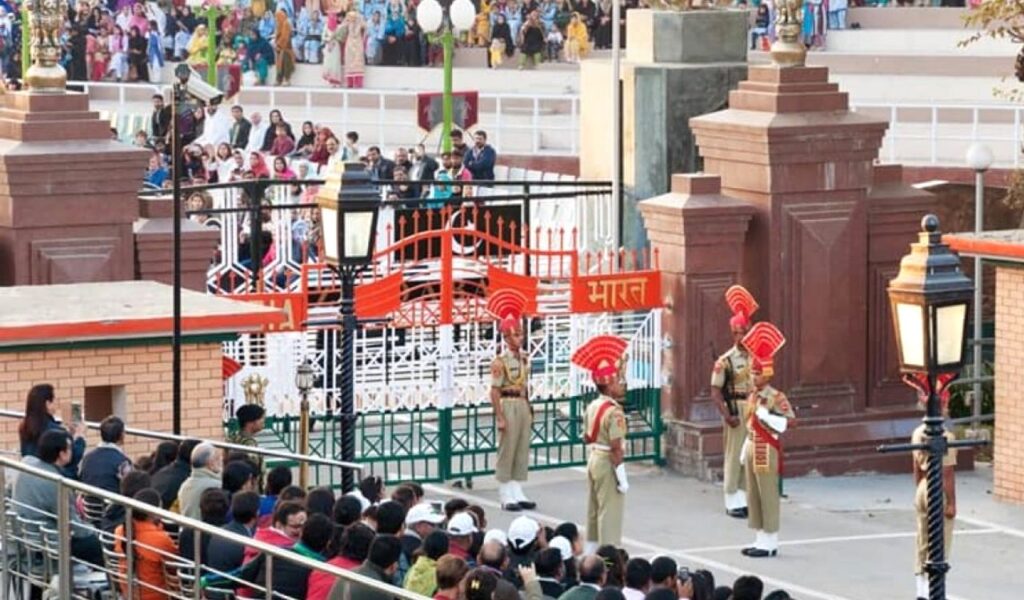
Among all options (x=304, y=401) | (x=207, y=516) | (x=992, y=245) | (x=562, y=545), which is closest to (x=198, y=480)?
(x=207, y=516)

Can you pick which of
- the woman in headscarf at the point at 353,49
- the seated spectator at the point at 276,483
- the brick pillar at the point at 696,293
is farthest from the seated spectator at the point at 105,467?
the woman in headscarf at the point at 353,49

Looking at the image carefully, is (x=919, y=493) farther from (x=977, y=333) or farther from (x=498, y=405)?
(x=977, y=333)

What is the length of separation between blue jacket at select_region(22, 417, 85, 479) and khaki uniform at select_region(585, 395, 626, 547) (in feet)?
15.6

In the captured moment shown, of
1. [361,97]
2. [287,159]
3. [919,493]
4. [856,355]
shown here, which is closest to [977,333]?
[856,355]

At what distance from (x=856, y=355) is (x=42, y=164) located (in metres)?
6.94

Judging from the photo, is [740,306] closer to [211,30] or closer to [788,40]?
[788,40]

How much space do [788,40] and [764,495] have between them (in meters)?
4.81

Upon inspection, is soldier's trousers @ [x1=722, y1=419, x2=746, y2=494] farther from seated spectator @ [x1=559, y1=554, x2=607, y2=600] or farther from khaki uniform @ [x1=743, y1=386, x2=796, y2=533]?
seated spectator @ [x1=559, y1=554, x2=607, y2=600]

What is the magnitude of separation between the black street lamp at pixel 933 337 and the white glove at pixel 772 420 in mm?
7158

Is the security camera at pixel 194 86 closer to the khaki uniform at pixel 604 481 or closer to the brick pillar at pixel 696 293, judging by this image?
the khaki uniform at pixel 604 481

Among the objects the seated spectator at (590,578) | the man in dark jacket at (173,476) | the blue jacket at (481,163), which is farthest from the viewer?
the blue jacket at (481,163)

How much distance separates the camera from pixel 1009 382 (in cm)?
2311

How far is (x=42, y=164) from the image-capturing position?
2258 centimetres

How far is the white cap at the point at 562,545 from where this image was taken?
51.0ft
